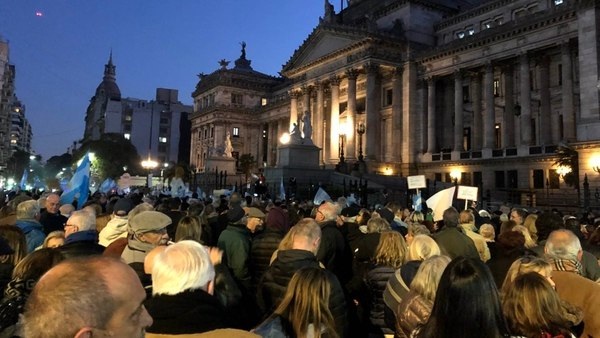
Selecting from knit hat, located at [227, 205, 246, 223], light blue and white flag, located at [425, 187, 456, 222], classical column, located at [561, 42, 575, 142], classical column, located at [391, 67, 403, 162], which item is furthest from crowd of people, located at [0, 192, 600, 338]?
classical column, located at [391, 67, 403, 162]

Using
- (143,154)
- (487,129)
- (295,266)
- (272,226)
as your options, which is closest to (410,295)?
(295,266)

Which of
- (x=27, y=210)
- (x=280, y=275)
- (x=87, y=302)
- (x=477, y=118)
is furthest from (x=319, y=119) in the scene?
(x=87, y=302)

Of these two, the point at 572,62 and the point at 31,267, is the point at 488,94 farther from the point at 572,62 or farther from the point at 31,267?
the point at 31,267

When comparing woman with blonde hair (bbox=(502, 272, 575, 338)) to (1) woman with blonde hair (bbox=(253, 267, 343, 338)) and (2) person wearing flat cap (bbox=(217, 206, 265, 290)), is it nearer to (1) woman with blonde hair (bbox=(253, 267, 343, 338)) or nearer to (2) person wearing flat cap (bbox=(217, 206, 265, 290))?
(1) woman with blonde hair (bbox=(253, 267, 343, 338))

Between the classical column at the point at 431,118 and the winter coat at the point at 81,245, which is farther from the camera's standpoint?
the classical column at the point at 431,118

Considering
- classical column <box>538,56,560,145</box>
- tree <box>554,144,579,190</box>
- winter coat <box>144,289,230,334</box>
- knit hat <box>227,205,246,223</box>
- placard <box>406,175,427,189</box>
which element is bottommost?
winter coat <box>144,289,230,334</box>

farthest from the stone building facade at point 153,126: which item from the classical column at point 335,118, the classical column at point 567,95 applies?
the classical column at point 567,95

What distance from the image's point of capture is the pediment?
50.8 m

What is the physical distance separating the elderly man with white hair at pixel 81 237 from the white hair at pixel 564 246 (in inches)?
209

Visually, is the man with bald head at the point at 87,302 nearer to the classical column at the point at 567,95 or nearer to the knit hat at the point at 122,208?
the knit hat at the point at 122,208

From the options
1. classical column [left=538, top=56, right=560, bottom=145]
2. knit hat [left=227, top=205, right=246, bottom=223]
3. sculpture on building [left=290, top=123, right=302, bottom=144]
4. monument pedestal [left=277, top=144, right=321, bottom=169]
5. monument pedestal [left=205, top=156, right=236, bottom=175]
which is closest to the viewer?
knit hat [left=227, top=205, right=246, bottom=223]

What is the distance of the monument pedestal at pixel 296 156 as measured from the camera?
34281 mm

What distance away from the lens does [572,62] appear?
123ft

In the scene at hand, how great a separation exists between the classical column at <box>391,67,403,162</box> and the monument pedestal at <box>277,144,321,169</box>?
17.3 m
